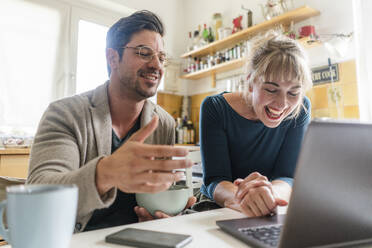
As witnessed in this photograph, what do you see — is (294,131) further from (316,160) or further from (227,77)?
(227,77)

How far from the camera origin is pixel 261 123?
3.67ft

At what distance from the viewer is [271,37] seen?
1072 mm

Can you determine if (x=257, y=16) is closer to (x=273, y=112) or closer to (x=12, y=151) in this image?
(x=273, y=112)

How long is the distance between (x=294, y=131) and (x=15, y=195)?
1001 mm

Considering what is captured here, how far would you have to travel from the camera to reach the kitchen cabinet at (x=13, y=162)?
1988mm

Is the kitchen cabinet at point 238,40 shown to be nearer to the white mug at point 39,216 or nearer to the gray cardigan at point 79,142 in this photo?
the gray cardigan at point 79,142

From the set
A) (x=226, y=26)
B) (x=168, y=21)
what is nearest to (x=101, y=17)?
(x=168, y=21)

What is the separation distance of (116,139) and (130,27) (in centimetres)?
40

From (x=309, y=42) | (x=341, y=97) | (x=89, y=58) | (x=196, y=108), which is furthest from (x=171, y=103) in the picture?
(x=341, y=97)

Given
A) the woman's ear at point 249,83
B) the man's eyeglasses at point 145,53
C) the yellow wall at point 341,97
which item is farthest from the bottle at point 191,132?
the man's eyeglasses at point 145,53

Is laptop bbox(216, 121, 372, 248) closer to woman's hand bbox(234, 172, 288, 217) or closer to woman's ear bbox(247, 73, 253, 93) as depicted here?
woman's hand bbox(234, 172, 288, 217)

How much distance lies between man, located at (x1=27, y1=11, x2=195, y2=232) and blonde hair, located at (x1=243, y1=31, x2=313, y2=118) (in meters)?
0.35

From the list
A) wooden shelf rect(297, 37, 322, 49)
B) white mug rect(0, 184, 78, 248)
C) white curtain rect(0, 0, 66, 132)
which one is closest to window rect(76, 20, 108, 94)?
white curtain rect(0, 0, 66, 132)

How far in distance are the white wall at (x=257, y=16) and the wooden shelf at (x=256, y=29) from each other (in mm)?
91
